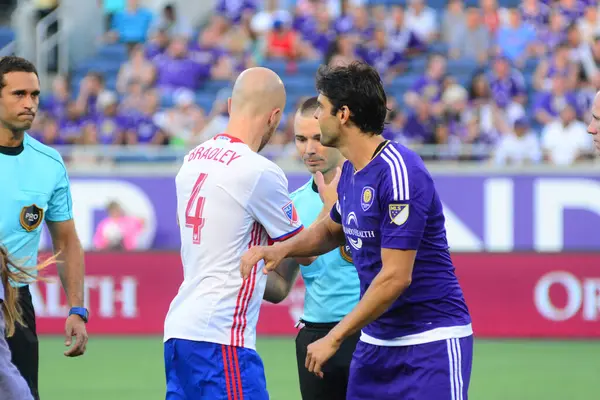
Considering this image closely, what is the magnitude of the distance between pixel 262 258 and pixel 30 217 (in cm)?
164

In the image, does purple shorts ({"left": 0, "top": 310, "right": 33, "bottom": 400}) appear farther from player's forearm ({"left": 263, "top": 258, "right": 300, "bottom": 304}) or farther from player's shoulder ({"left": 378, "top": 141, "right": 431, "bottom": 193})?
player's shoulder ({"left": 378, "top": 141, "right": 431, "bottom": 193})

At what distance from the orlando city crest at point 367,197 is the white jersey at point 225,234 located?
36 cm

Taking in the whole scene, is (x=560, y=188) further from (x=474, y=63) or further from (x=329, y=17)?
(x=329, y=17)

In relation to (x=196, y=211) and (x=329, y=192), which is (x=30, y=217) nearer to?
(x=196, y=211)

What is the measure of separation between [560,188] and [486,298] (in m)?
2.40

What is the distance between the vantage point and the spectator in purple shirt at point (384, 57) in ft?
58.3

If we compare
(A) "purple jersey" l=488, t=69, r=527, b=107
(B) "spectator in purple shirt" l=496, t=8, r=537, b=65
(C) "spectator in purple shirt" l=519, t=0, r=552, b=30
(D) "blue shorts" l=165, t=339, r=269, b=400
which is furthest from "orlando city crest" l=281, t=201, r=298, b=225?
(C) "spectator in purple shirt" l=519, t=0, r=552, b=30

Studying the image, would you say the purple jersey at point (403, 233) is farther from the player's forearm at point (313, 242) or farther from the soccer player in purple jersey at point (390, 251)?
the player's forearm at point (313, 242)

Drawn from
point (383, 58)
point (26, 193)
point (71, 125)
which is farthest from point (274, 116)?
point (71, 125)

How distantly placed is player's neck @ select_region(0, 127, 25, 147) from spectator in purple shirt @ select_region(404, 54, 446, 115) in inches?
426

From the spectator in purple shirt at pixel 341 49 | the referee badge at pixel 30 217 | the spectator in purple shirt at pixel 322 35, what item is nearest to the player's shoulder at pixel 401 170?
the referee badge at pixel 30 217

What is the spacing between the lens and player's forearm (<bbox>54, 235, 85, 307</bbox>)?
254 inches

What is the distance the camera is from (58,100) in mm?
18609

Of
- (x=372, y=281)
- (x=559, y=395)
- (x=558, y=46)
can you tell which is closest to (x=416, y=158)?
(x=372, y=281)
